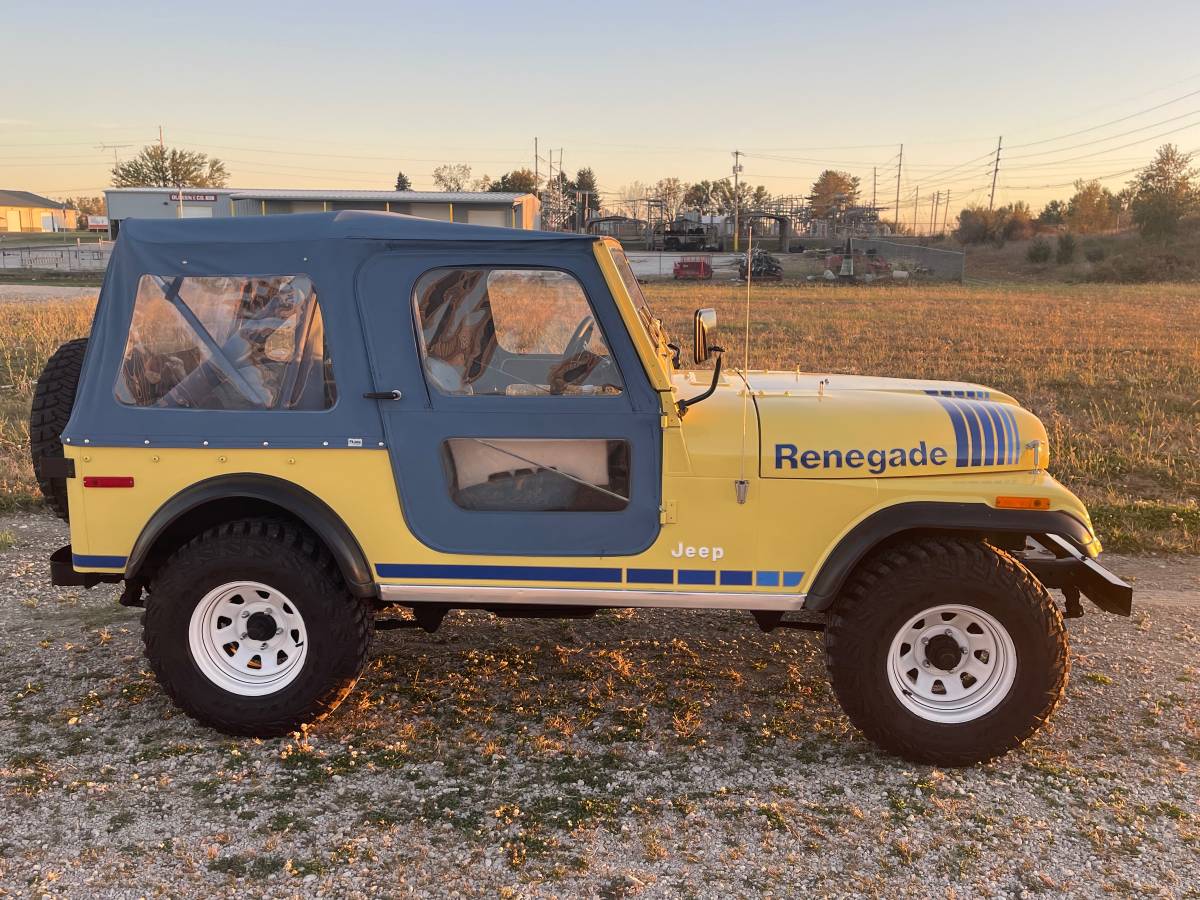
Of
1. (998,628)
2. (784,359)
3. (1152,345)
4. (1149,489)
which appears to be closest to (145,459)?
(998,628)

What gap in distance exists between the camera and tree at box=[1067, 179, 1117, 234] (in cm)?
6962

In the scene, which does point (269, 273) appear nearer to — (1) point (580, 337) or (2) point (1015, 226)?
(1) point (580, 337)

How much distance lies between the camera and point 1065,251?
50.8 metres

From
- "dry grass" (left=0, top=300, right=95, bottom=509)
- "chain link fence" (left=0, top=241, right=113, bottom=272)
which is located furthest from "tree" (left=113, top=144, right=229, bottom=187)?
"dry grass" (left=0, top=300, right=95, bottom=509)

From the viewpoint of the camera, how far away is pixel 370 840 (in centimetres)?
300

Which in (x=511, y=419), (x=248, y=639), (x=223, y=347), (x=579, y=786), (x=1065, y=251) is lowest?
(x=579, y=786)

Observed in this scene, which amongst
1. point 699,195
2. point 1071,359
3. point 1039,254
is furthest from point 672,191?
point 1071,359

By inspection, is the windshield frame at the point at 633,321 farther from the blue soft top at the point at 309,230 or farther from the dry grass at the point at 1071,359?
the dry grass at the point at 1071,359

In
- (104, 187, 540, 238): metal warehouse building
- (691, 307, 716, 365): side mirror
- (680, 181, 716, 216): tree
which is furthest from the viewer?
(680, 181, 716, 216): tree

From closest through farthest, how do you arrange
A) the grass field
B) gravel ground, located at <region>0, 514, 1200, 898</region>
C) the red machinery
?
gravel ground, located at <region>0, 514, 1200, 898</region>
the grass field
the red machinery

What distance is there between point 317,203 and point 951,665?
11424 mm

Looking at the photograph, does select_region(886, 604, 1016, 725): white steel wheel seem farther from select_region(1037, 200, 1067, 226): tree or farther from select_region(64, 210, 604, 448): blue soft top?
select_region(1037, 200, 1067, 226): tree

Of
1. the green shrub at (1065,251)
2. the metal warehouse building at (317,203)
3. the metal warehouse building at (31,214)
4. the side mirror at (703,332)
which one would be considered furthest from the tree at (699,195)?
the side mirror at (703,332)

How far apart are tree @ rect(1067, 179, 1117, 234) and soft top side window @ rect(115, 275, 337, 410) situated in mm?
76923
